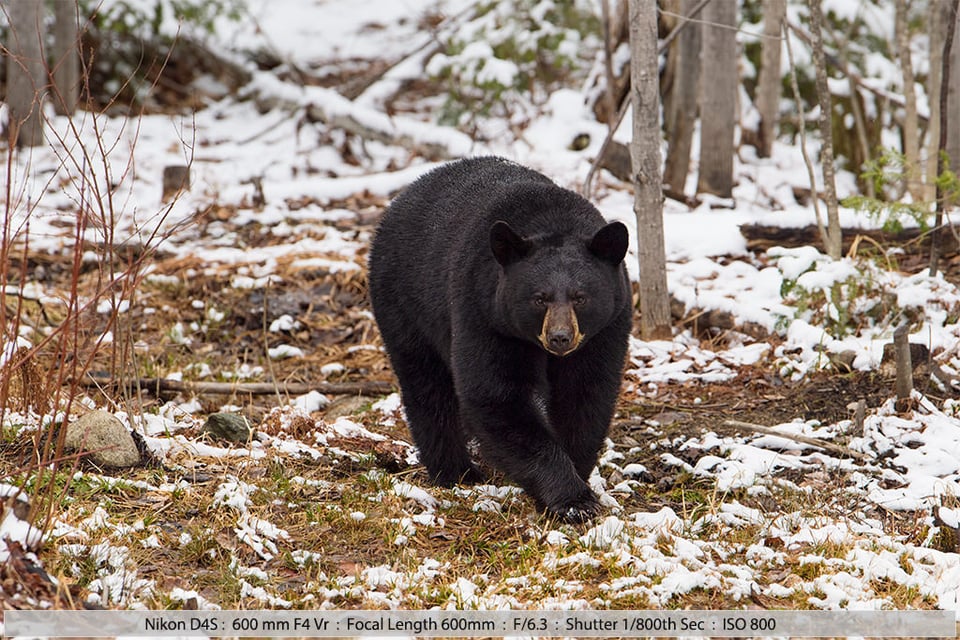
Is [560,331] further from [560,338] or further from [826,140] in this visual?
[826,140]

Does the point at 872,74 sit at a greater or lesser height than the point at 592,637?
greater

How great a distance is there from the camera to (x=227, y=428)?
17.4ft

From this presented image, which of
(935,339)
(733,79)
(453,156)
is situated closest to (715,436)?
(935,339)

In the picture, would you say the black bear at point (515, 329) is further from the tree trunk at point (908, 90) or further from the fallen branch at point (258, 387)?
the tree trunk at point (908, 90)

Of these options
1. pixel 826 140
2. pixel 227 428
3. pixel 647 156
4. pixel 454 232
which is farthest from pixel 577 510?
pixel 826 140

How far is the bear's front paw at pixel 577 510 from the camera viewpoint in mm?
4379

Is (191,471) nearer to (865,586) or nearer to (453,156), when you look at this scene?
(865,586)

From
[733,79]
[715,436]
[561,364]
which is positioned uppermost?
[733,79]

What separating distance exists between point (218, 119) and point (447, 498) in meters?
9.64

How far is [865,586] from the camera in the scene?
12.3ft

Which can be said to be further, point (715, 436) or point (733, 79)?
point (733, 79)

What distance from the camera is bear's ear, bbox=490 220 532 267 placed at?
4.32 metres

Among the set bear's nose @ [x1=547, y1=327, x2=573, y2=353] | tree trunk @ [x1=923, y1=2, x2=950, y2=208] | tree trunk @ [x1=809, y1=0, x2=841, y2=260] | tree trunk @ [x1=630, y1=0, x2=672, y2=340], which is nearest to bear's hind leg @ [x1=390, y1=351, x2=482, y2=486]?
bear's nose @ [x1=547, y1=327, x2=573, y2=353]

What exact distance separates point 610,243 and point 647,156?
2.07m
